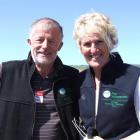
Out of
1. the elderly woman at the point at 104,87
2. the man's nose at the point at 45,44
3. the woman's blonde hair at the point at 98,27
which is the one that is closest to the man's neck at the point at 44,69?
the man's nose at the point at 45,44

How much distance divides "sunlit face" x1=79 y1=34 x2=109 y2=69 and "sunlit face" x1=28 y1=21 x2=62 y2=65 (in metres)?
0.73

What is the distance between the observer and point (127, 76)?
230 inches

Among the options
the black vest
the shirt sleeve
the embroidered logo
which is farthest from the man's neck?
the shirt sleeve

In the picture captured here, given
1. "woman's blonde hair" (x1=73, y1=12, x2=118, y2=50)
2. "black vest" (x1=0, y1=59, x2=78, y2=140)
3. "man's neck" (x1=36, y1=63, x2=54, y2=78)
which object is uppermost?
"woman's blonde hair" (x1=73, y1=12, x2=118, y2=50)

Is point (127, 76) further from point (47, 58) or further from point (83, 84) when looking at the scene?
point (47, 58)

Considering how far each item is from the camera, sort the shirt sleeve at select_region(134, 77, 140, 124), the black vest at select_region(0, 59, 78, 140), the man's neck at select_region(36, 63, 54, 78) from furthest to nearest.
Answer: the man's neck at select_region(36, 63, 54, 78)
the black vest at select_region(0, 59, 78, 140)
the shirt sleeve at select_region(134, 77, 140, 124)

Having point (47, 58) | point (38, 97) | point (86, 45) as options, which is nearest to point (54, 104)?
point (38, 97)

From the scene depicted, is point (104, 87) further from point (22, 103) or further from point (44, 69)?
point (22, 103)

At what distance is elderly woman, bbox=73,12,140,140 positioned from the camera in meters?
5.70

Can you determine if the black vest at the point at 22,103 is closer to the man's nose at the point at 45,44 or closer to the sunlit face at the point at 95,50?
the man's nose at the point at 45,44

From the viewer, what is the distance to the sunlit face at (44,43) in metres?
6.61

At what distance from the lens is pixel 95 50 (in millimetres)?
5957

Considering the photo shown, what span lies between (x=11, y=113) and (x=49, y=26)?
1433 mm

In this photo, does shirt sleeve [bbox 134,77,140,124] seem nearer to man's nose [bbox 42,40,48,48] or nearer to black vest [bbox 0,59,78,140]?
black vest [bbox 0,59,78,140]
